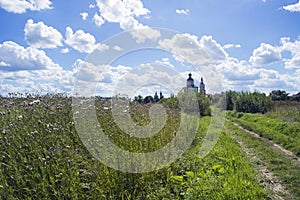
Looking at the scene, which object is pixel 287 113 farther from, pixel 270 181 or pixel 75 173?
pixel 75 173

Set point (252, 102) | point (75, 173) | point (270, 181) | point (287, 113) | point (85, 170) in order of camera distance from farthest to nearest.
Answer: point (252, 102) < point (287, 113) < point (270, 181) < point (85, 170) < point (75, 173)

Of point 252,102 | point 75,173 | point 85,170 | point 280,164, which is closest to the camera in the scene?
point 75,173

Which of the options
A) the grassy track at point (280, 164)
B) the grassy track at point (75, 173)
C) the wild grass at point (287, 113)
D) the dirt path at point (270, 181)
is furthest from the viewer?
the wild grass at point (287, 113)

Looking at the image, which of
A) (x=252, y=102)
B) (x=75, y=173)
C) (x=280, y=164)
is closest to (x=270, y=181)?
(x=280, y=164)

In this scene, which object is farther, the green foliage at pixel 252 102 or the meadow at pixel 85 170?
the green foliage at pixel 252 102

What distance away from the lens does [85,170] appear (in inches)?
164

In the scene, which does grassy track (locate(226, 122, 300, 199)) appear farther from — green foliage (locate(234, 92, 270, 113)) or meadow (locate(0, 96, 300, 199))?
green foliage (locate(234, 92, 270, 113))

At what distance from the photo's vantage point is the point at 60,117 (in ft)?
19.6

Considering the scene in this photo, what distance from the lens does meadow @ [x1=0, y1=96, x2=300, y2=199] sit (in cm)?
382

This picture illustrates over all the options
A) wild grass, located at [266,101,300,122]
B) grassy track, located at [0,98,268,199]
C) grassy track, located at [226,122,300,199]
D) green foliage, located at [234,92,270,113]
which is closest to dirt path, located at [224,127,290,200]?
grassy track, located at [226,122,300,199]

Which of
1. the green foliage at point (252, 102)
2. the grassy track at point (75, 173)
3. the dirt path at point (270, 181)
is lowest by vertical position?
the dirt path at point (270, 181)

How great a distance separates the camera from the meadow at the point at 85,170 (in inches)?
150

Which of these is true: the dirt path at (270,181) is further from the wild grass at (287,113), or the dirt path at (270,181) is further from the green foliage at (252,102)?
the green foliage at (252,102)

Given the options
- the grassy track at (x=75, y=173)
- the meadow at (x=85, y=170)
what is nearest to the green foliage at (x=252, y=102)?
the meadow at (x=85, y=170)
